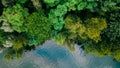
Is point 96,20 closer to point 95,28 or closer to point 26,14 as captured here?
point 95,28

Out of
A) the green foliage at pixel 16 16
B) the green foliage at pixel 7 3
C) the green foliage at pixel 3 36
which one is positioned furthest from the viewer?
the green foliage at pixel 3 36

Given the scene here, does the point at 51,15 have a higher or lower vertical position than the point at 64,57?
higher

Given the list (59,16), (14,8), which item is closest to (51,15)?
(59,16)

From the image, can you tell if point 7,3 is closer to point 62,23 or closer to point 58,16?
point 58,16

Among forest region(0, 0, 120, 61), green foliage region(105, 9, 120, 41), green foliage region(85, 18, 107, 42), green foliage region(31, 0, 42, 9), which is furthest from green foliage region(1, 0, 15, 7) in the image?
green foliage region(105, 9, 120, 41)

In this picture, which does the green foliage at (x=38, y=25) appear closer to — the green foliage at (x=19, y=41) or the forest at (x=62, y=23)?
the forest at (x=62, y=23)

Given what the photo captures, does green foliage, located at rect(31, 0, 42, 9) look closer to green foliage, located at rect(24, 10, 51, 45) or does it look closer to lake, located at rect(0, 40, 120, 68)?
green foliage, located at rect(24, 10, 51, 45)

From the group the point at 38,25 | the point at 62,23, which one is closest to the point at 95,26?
the point at 62,23

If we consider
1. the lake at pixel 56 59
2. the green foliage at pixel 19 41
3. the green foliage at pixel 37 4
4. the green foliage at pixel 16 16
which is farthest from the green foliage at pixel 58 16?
the lake at pixel 56 59
